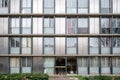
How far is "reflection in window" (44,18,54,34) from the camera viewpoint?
34406mm

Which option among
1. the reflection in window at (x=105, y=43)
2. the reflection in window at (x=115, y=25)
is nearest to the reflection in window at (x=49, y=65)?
the reflection in window at (x=105, y=43)

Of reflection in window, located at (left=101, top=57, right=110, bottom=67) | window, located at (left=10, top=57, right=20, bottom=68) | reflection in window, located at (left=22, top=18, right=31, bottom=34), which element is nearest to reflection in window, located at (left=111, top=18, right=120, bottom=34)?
reflection in window, located at (left=101, top=57, right=110, bottom=67)

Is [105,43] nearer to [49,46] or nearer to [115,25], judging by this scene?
[115,25]

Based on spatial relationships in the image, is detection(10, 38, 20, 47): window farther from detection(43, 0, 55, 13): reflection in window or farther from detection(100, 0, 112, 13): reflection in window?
detection(100, 0, 112, 13): reflection in window

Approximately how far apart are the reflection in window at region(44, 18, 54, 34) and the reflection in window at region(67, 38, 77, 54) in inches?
103

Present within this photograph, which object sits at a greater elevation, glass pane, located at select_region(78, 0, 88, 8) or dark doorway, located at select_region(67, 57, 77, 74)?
glass pane, located at select_region(78, 0, 88, 8)

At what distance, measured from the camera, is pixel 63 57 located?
3425cm

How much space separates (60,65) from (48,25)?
5.46 m

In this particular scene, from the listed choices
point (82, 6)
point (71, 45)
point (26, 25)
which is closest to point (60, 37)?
point (71, 45)

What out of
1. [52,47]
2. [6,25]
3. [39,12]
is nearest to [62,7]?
[39,12]

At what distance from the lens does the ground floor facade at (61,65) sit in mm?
34062

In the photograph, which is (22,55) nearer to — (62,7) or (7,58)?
(7,58)

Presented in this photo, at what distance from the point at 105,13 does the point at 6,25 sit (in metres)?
13.1

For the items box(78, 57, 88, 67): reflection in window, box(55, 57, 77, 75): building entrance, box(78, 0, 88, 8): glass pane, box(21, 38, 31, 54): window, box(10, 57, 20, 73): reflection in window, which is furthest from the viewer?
box(78, 0, 88, 8): glass pane
